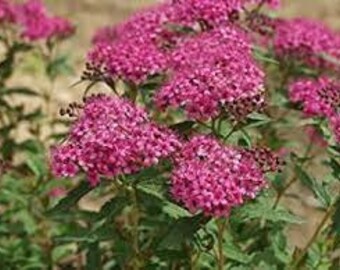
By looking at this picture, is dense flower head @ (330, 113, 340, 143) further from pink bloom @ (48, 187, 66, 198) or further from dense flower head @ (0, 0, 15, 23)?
dense flower head @ (0, 0, 15, 23)

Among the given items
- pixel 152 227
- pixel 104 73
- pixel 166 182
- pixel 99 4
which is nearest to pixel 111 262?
pixel 152 227

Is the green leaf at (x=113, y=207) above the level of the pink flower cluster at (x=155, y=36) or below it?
below

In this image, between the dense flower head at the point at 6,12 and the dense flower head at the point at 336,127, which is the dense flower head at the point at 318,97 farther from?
the dense flower head at the point at 6,12

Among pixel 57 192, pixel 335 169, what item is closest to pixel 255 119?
pixel 335 169

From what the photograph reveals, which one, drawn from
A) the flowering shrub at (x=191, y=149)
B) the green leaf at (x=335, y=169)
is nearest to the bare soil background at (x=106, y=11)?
the flowering shrub at (x=191, y=149)

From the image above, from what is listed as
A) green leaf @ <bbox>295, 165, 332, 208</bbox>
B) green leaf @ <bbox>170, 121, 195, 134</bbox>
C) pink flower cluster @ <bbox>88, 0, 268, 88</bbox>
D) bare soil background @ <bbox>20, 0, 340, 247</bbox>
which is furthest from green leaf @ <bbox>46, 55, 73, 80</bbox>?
bare soil background @ <bbox>20, 0, 340, 247</bbox>

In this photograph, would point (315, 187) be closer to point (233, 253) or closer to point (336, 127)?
point (336, 127)

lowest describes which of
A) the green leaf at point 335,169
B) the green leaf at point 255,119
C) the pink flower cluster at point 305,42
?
the green leaf at point 335,169
